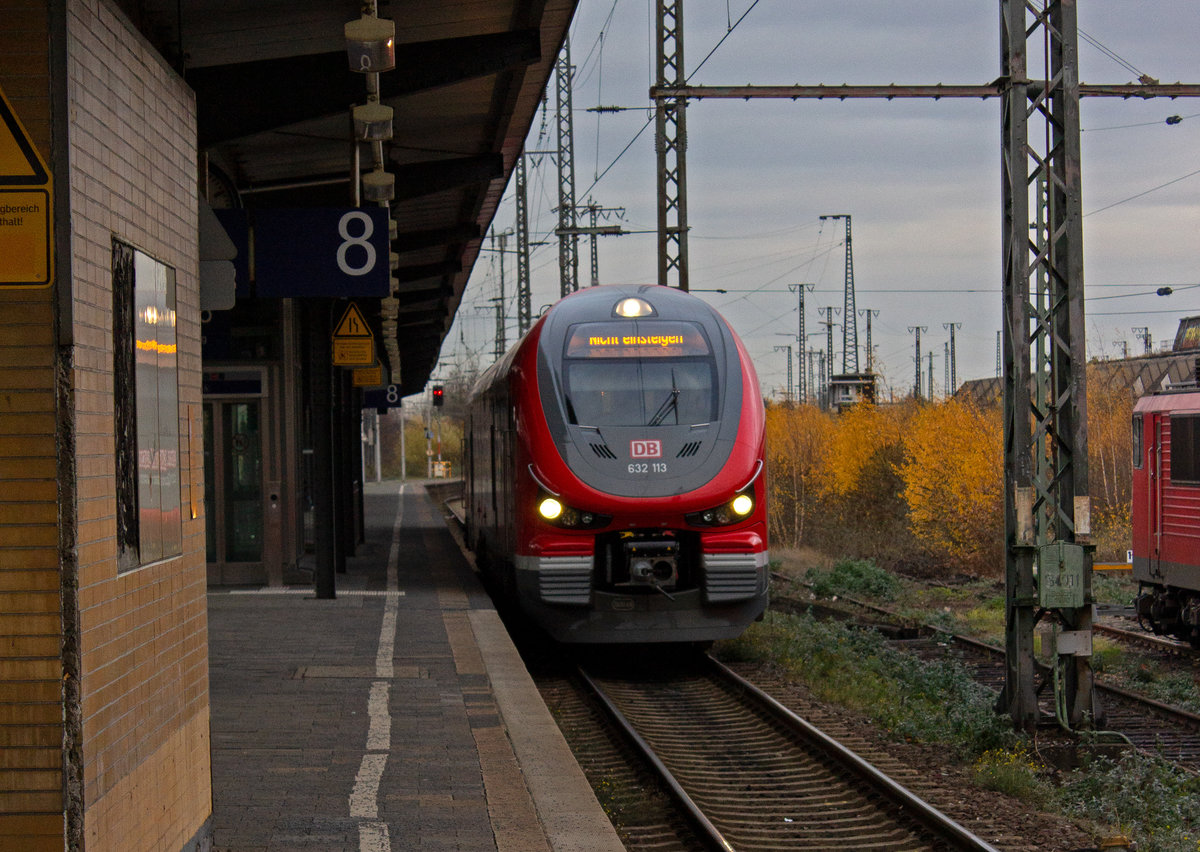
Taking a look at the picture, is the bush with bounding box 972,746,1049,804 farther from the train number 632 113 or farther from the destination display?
the destination display

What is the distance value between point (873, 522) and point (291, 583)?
20.7m

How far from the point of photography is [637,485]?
1184cm

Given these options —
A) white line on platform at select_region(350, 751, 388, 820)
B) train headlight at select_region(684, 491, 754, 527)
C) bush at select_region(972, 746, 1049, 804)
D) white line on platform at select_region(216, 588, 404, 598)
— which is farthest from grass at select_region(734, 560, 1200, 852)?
white line on platform at select_region(216, 588, 404, 598)

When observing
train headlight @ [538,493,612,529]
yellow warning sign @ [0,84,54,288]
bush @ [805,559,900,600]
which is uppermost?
yellow warning sign @ [0,84,54,288]

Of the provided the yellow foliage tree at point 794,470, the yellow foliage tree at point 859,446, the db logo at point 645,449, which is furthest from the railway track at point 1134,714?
the yellow foliage tree at point 859,446

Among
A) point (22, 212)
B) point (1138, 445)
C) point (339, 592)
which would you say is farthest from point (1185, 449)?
point (22, 212)

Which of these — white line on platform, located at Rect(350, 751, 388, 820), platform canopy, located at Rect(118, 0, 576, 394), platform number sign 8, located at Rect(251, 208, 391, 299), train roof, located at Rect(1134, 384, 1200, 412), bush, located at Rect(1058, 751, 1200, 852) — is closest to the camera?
white line on platform, located at Rect(350, 751, 388, 820)

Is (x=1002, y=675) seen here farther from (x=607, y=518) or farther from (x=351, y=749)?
(x=351, y=749)

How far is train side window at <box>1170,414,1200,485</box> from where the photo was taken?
14.4 m

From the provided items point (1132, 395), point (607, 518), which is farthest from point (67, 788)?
point (1132, 395)

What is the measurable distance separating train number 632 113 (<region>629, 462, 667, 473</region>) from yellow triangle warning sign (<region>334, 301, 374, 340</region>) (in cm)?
517

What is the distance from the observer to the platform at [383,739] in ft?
20.2

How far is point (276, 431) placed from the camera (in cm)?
1586

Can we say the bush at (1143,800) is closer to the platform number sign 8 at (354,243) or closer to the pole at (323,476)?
the platform number sign 8 at (354,243)
